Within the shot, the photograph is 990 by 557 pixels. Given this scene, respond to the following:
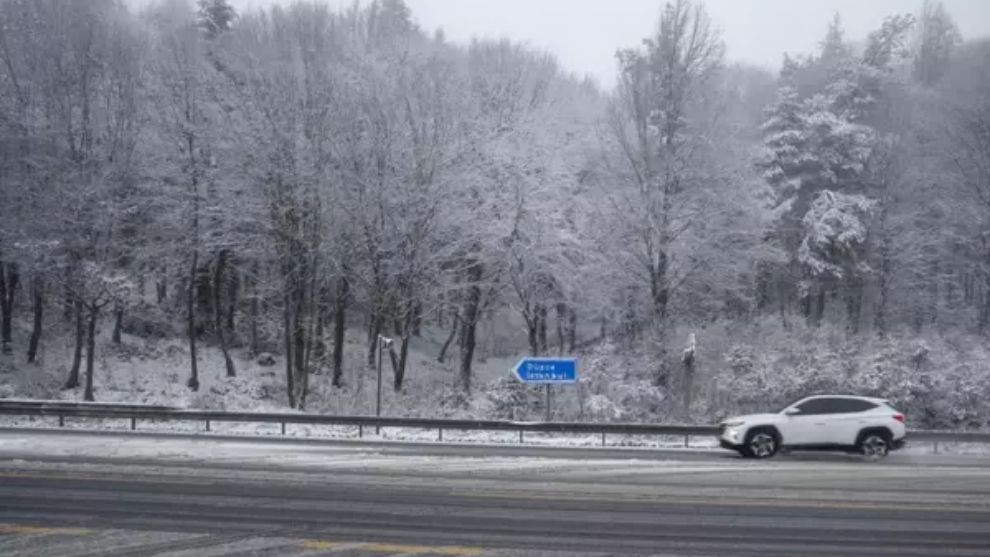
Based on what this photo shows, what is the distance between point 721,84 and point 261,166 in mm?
19767

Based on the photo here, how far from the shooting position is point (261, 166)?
3200 cm

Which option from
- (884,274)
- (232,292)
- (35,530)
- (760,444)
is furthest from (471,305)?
(35,530)

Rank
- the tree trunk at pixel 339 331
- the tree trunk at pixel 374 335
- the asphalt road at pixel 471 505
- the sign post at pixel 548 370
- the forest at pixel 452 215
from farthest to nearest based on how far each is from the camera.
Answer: the tree trunk at pixel 339 331, the tree trunk at pixel 374 335, the forest at pixel 452 215, the sign post at pixel 548 370, the asphalt road at pixel 471 505

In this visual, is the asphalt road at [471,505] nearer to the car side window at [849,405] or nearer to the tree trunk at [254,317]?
the car side window at [849,405]

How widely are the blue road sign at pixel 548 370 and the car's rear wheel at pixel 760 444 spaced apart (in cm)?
699

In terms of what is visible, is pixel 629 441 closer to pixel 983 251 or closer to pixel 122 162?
pixel 122 162

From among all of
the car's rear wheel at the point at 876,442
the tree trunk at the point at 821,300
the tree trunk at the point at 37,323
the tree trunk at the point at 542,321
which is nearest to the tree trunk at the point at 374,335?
the tree trunk at the point at 542,321

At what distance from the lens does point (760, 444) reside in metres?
20.2

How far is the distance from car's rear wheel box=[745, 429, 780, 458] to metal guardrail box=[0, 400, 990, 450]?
2862mm

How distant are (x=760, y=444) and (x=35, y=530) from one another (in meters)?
15.7

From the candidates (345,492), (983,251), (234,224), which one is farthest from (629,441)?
(983,251)

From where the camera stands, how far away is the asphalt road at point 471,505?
9.88 metres

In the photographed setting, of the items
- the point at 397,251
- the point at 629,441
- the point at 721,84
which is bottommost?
the point at 629,441

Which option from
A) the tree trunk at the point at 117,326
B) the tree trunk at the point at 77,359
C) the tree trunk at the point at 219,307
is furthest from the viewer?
the tree trunk at the point at 117,326
